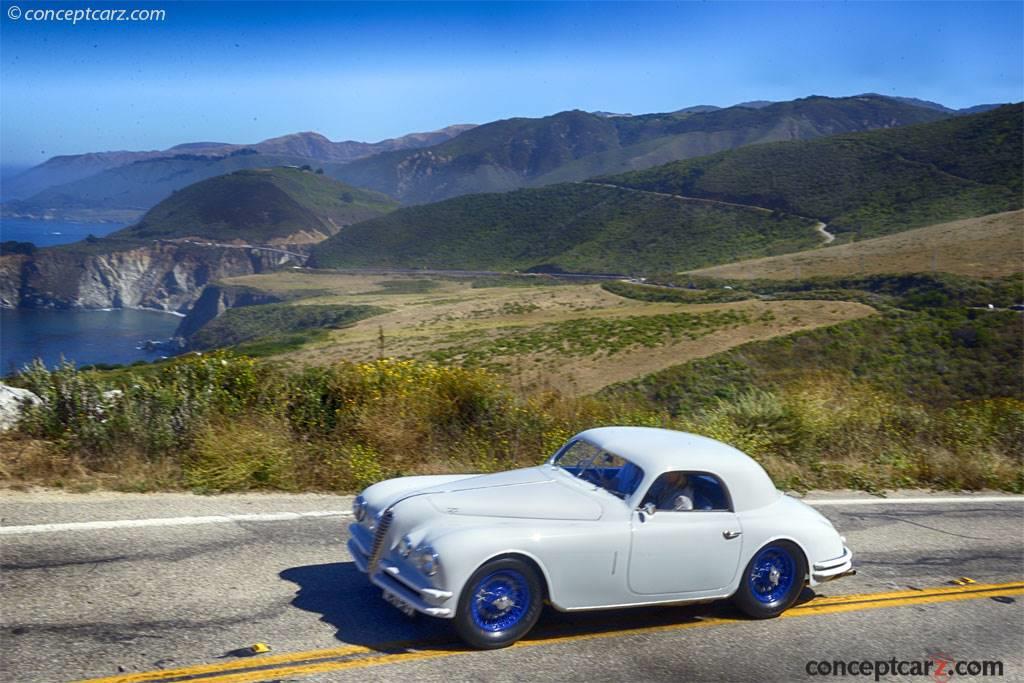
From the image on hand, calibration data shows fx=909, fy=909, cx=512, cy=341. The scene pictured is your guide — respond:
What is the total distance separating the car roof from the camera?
6.39 metres

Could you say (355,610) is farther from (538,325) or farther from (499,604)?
(538,325)

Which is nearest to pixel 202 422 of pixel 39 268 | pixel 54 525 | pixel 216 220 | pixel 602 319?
pixel 54 525

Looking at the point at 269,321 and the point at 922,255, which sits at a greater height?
the point at 922,255

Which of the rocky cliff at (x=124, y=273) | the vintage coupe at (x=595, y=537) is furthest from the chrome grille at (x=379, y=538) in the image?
the rocky cliff at (x=124, y=273)

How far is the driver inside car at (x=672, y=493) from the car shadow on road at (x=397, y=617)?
0.77 metres

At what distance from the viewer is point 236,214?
417ft

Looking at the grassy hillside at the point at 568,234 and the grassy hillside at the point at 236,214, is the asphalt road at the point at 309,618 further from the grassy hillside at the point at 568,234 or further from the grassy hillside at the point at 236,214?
the grassy hillside at the point at 236,214

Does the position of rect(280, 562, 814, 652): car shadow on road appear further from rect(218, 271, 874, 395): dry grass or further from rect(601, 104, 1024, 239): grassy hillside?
rect(601, 104, 1024, 239): grassy hillside

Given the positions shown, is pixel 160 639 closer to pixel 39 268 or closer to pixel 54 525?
pixel 54 525

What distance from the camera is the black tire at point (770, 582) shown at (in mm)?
6461

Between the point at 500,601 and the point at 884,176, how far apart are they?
330 feet

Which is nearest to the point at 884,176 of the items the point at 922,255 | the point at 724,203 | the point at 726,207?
the point at 726,207

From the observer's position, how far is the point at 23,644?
507cm

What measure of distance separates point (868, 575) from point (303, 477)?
5218 millimetres
